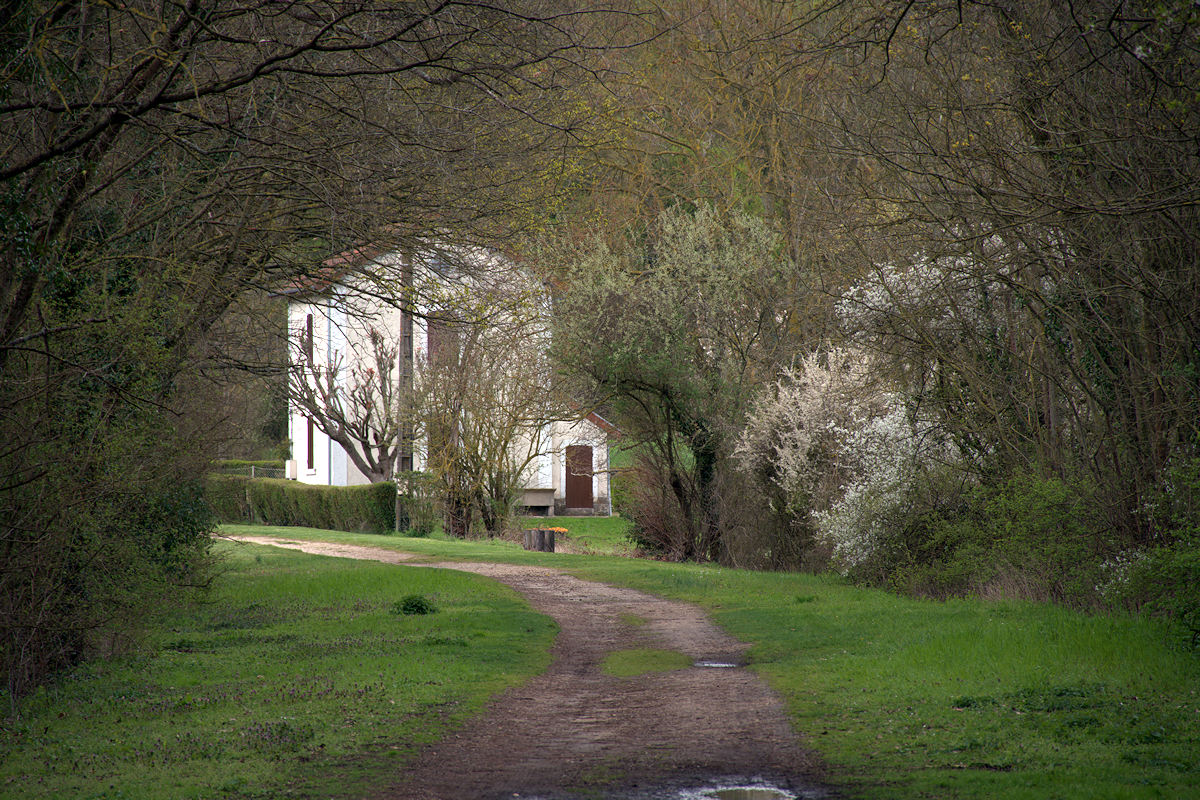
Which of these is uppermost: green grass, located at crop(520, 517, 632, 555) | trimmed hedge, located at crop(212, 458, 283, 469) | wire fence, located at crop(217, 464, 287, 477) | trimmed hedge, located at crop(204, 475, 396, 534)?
trimmed hedge, located at crop(212, 458, 283, 469)

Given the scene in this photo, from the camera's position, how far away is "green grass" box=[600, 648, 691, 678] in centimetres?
1029

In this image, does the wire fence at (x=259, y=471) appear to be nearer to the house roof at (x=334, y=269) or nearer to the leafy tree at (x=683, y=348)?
the leafy tree at (x=683, y=348)

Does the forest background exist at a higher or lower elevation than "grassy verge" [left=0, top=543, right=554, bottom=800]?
higher

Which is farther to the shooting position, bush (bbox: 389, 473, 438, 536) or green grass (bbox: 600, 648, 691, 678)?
bush (bbox: 389, 473, 438, 536)

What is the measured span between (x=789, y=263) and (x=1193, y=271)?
16144mm

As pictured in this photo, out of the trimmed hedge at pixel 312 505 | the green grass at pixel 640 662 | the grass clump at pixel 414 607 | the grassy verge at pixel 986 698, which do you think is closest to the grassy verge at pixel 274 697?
the grass clump at pixel 414 607

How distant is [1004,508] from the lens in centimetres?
1270

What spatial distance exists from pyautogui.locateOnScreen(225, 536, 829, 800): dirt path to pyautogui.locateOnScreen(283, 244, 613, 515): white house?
486 cm

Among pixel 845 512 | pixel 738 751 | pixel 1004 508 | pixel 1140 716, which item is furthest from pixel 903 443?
pixel 738 751

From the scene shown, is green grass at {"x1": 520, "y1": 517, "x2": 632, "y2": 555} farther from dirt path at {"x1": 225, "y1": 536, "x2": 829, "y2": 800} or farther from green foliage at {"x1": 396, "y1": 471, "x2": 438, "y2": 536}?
dirt path at {"x1": 225, "y1": 536, "x2": 829, "y2": 800}

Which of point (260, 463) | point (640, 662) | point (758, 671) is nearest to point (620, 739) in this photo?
point (758, 671)

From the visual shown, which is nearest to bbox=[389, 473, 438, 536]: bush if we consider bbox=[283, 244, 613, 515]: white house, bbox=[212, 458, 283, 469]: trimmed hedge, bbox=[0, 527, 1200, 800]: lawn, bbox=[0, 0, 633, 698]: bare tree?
bbox=[283, 244, 613, 515]: white house

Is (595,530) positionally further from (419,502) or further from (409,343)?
(409,343)

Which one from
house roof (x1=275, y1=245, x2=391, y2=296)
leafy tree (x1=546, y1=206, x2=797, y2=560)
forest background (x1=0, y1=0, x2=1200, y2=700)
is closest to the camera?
forest background (x1=0, y1=0, x2=1200, y2=700)
